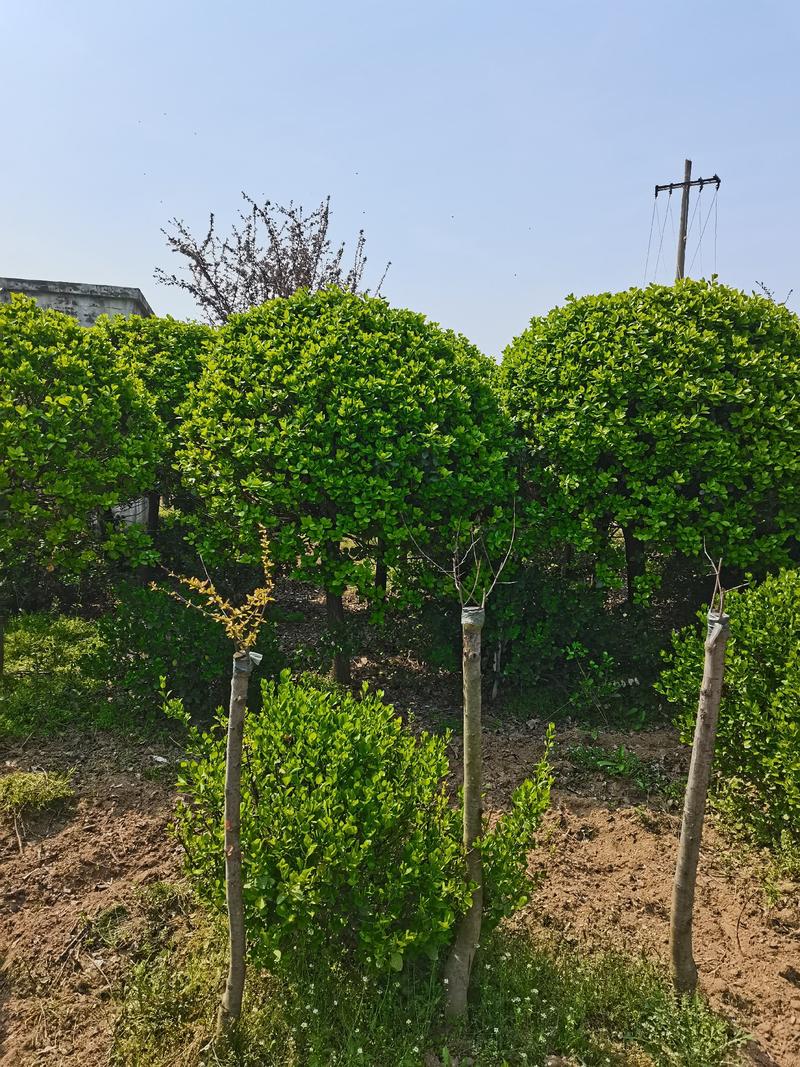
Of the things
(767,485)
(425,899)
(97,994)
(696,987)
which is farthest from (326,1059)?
(767,485)

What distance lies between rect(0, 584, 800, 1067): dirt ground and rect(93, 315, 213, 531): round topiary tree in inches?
130

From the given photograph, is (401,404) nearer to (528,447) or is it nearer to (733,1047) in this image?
(528,447)

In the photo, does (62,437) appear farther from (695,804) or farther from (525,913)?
Result: (695,804)

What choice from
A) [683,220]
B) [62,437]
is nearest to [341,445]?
[62,437]

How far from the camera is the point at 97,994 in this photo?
3.00m

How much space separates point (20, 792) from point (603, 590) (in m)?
4.91

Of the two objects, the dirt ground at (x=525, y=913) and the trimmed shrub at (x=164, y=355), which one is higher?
the trimmed shrub at (x=164, y=355)

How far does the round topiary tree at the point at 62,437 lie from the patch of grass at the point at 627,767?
13.6 ft

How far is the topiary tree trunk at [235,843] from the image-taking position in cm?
233

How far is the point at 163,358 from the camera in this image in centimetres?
718

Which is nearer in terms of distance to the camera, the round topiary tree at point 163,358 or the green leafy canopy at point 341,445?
the green leafy canopy at point 341,445

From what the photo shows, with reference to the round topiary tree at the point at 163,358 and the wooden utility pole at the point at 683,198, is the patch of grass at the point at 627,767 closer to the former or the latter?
the round topiary tree at the point at 163,358

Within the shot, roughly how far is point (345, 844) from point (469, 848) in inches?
20.2

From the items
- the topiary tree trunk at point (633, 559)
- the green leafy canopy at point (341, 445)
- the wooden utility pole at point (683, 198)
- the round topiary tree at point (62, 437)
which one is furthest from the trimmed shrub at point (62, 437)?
the wooden utility pole at point (683, 198)
